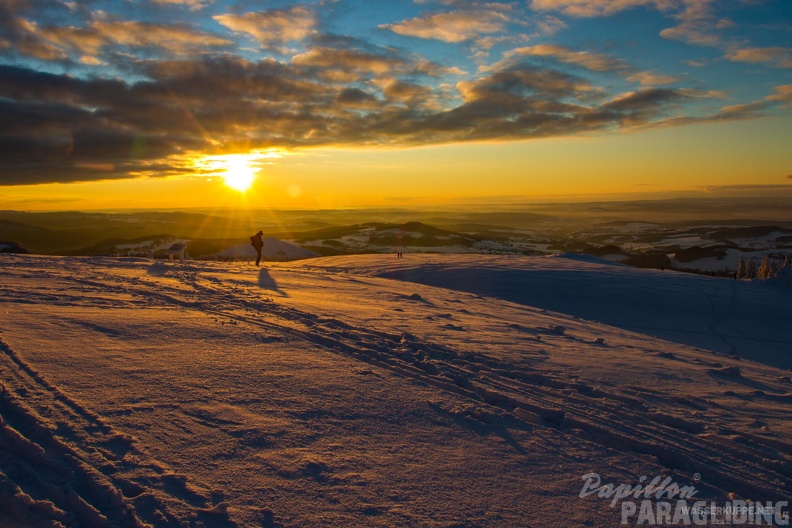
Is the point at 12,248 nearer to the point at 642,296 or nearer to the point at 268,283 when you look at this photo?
the point at 268,283

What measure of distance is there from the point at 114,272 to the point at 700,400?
46.9 feet

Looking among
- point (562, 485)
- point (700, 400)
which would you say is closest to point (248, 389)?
point (562, 485)

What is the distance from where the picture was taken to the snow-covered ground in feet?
10.6

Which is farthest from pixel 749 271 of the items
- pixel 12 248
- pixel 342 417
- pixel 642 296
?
pixel 12 248

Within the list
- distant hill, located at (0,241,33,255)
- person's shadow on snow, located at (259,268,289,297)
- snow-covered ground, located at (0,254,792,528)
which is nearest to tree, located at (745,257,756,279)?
snow-covered ground, located at (0,254,792,528)

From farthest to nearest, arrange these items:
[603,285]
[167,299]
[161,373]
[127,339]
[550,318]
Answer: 1. [603,285]
2. [550,318]
3. [167,299]
4. [127,339]
5. [161,373]

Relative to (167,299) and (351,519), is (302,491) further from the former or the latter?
(167,299)

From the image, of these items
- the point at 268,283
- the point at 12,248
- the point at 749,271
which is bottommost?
the point at 749,271

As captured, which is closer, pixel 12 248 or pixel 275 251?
pixel 12 248

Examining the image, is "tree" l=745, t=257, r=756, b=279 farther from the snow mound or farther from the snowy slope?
the snow mound

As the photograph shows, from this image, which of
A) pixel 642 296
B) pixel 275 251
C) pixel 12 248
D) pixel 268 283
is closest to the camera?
pixel 268 283

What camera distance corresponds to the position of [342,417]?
14.8ft

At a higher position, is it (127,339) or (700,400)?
(127,339)

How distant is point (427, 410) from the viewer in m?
4.82
